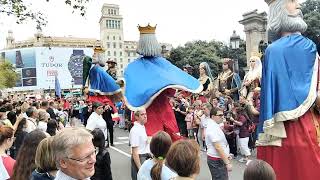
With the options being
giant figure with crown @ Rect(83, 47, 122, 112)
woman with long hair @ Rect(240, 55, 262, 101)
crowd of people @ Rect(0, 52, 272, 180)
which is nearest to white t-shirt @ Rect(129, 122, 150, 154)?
crowd of people @ Rect(0, 52, 272, 180)

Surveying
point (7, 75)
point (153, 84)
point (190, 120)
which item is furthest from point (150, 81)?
point (7, 75)

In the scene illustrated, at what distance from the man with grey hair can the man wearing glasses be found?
378 centimetres

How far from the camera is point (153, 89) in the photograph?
19.3 feet

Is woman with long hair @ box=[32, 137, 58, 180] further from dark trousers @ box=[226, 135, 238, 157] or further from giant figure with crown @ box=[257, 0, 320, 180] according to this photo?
dark trousers @ box=[226, 135, 238, 157]

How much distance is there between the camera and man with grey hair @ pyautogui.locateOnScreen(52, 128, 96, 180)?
2.38 meters

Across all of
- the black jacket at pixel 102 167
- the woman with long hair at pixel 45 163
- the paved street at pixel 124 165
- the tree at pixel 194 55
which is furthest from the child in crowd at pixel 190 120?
the tree at pixel 194 55

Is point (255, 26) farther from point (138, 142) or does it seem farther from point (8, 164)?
point (8, 164)

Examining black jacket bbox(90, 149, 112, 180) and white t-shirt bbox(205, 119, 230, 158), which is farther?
white t-shirt bbox(205, 119, 230, 158)

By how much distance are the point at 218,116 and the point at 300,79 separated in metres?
2.43

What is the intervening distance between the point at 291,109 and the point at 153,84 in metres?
2.45

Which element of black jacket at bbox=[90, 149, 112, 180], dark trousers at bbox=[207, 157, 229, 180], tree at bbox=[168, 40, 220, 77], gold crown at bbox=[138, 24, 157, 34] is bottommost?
dark trousers at bbox=[207, 157, 229, 180]

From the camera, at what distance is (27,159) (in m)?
3.77

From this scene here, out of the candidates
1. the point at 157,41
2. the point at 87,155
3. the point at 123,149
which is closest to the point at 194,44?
the point at 123,149

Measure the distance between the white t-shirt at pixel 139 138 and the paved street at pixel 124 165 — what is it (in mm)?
2773
